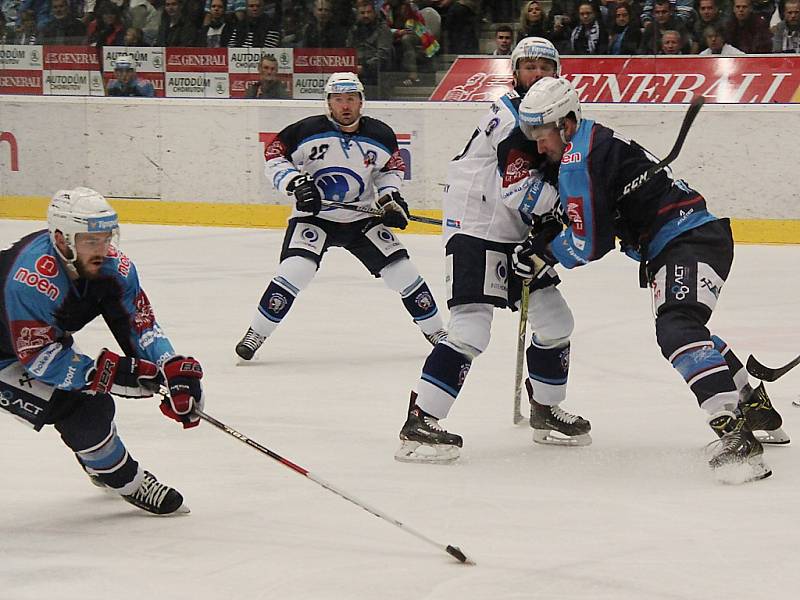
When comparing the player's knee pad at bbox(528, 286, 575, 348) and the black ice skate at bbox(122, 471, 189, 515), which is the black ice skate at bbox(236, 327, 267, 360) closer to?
the player's knee pad at bbox(528, 286, 575, 348)

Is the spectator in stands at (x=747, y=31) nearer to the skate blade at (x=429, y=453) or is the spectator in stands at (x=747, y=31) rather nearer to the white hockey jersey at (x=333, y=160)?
the white hockey jersey at (x=333, y=160)

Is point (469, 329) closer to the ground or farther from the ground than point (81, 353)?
closer to the ground

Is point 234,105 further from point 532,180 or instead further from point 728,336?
point 532,180

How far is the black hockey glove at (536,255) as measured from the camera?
387 cm

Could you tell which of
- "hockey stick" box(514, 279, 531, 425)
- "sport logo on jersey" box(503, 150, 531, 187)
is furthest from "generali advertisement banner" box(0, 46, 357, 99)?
"sport logo on jersey" box(503, 150, 531, 187)

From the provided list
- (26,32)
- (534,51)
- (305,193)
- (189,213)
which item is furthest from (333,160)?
(26,32)

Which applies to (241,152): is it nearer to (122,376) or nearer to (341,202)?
(341,202)

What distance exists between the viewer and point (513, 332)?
20.3 ft

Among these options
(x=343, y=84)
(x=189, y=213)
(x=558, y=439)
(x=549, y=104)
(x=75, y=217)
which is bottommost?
(x=189, y=213)

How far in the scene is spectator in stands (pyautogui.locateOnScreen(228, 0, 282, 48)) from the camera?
34.7 feet

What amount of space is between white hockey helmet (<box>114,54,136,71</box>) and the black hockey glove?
24.3 ft

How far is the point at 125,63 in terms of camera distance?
35.4 feet

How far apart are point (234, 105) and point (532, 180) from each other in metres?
6.46

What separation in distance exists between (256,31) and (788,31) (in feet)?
13.1
